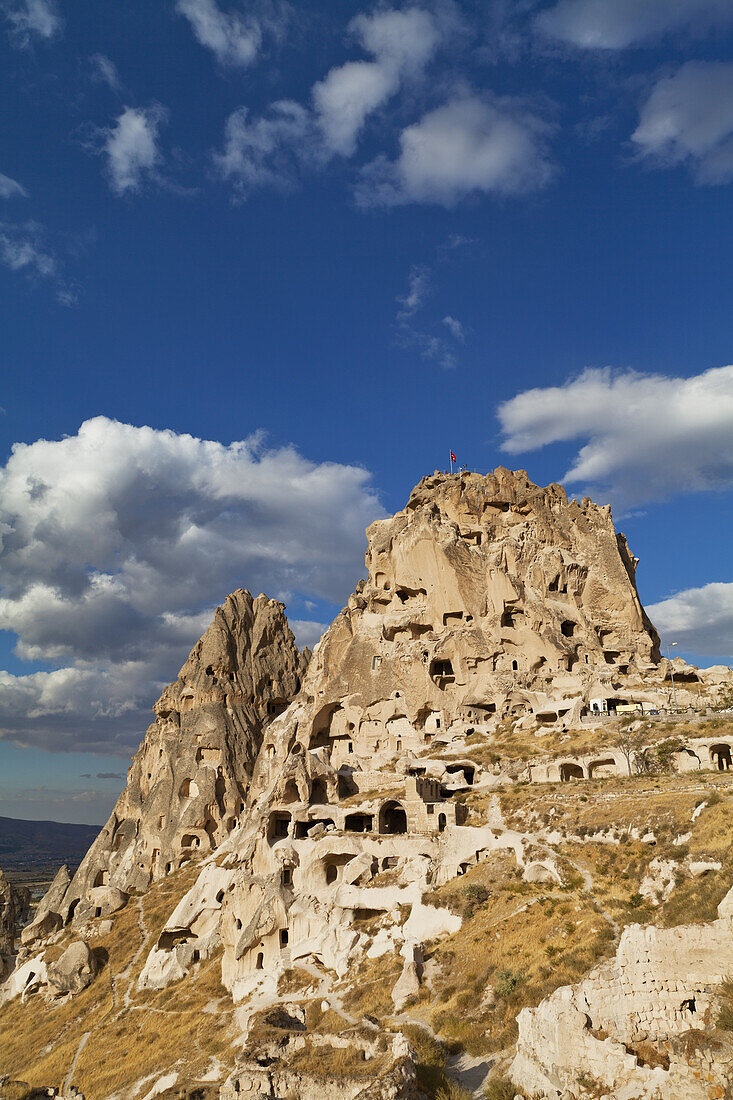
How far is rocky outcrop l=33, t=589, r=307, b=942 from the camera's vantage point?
70.2 m

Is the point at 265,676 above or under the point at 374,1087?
above

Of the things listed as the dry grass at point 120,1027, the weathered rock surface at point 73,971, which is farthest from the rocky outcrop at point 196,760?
the weathered rock surface at point 73,971

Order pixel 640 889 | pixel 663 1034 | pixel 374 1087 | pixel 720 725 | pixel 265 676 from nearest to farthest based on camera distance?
pixel 663 1034 < pixel 374 1087 < pixel 640 889 < pixel 720 725 < pixel 265 676

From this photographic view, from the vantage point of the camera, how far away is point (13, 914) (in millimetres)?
71875

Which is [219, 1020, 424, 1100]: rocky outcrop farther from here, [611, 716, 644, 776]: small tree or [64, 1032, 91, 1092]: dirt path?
[611, 716, 644, 776]: small tree

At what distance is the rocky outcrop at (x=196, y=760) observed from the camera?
230 feet

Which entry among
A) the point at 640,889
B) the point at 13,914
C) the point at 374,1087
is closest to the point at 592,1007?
the point at 374,1087

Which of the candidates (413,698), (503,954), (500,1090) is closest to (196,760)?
(413,698)

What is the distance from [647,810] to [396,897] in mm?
13431

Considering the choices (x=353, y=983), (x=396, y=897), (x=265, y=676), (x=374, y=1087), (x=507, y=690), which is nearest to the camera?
(x=374, y=1087)

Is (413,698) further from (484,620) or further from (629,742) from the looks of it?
(629,742)

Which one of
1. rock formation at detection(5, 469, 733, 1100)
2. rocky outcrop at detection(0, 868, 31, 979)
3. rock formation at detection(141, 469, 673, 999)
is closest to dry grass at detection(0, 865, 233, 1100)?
rock formation at detection(5, 469, 733, 1100)

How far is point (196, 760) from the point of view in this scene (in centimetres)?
7600

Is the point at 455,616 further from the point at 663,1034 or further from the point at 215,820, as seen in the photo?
the point at 663,1034
